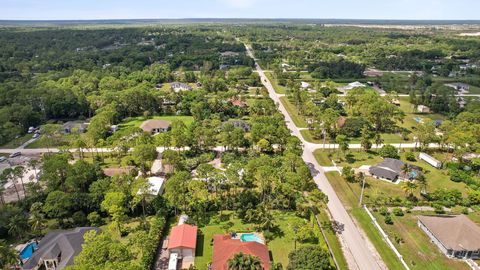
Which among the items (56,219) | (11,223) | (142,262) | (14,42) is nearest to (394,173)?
(142,262)

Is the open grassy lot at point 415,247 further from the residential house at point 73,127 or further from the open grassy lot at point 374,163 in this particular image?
the residential house at point 73,127

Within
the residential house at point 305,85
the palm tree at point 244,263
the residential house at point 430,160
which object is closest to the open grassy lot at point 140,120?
the residential house at point 305,85

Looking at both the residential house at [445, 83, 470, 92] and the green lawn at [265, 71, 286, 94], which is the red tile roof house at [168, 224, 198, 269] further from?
the residential house at [445, 83, 470, 92]

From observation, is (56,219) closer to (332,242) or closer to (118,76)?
(332,242)

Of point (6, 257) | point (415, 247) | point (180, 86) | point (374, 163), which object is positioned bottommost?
point (415, 247)

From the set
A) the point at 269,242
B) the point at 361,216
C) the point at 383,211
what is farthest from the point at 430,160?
the point at 269,242

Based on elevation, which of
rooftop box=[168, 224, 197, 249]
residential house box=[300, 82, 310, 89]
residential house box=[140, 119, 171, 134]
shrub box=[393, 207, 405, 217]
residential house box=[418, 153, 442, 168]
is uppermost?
residential house box=[300, 82, 310, 89]

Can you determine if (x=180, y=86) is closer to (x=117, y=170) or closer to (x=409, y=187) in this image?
(x=117, y=170)

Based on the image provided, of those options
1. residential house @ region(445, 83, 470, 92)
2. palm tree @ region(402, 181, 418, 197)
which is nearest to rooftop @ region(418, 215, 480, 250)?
palm tree @ region(402, 181, 418, 197)
